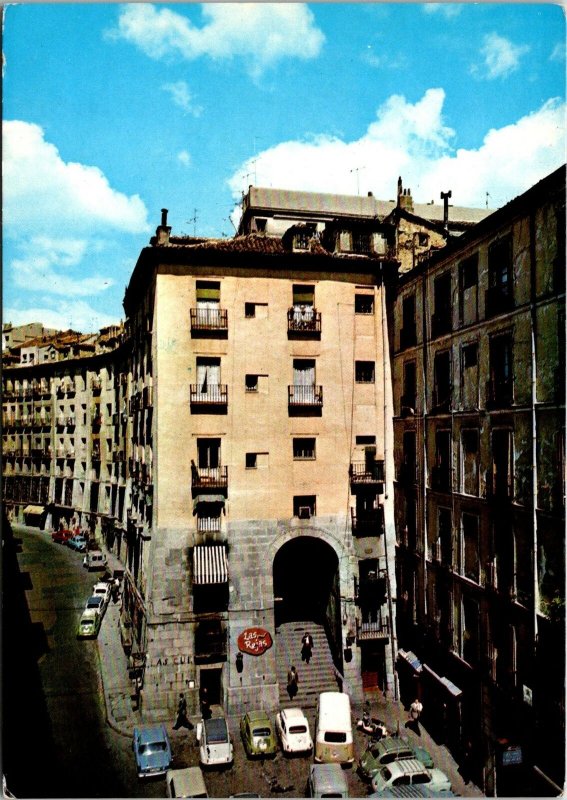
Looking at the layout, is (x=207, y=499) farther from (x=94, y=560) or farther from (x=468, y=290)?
(x=94, y=560)

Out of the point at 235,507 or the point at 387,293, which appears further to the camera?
the point at 387,293

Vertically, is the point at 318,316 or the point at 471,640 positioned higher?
the point at 318,316

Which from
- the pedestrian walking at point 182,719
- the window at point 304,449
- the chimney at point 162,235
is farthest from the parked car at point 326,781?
the chimney at point 162,235

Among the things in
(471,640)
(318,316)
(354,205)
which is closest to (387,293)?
(318,316)

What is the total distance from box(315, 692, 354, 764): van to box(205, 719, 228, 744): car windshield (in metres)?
3.18

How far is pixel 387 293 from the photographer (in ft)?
86.1

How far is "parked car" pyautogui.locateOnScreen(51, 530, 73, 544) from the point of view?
4622cm

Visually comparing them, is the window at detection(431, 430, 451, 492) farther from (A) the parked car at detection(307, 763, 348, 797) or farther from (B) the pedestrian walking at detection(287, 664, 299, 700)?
(A) the parked car at detection(307, 763, 348, 797)

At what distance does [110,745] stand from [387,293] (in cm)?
2057

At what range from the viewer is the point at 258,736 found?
2036cm

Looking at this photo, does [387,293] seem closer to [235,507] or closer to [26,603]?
[235,507]

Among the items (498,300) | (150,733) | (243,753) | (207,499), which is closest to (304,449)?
(207,499)

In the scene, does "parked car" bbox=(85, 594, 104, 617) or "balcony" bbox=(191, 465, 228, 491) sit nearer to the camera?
"balcony" bbox=(191, 465, 228, 491)

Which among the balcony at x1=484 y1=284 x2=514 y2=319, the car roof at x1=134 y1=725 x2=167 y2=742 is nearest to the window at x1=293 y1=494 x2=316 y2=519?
the car roof at x1=134 y1=725 x2=167 y2=742
